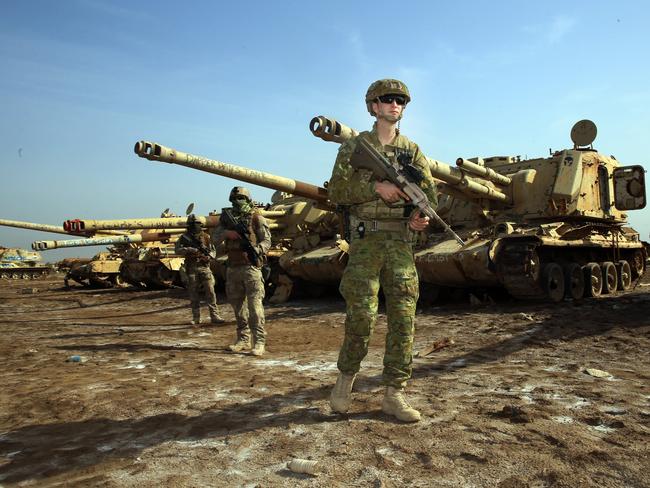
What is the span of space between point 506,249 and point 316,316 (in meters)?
3.63

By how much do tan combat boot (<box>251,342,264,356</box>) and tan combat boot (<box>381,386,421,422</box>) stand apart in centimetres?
298

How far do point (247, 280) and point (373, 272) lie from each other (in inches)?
133

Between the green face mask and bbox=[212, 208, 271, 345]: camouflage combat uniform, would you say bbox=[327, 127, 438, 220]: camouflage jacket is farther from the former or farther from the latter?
the green face mask

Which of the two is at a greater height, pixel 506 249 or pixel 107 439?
pixel 506 249

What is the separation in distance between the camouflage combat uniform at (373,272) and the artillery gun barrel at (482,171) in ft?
20.1

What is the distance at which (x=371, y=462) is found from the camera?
290cm

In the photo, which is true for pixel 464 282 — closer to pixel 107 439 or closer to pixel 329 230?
pixel 329 230

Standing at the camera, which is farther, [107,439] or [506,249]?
[506,249]

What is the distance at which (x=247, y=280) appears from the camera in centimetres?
685

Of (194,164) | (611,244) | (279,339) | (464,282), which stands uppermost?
(194,164)

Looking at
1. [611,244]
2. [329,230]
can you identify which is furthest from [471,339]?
[329,230]

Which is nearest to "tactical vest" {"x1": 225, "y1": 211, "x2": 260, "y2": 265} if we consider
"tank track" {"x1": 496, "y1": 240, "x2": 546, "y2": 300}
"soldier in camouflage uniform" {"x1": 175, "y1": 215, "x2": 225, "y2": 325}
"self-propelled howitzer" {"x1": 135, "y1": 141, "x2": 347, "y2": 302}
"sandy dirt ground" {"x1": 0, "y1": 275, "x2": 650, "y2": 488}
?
"sandy dirt ground" {"x1": 0, "y1": 275, "x2": 650, "y2": 488}

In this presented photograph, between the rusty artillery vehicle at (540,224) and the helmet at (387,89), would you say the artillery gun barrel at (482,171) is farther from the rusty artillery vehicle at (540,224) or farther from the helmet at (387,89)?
the helmet at (387,89)

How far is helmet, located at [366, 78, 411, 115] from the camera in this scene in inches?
150
